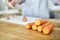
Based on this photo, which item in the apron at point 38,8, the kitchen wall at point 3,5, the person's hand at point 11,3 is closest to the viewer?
the apron at point 38,8

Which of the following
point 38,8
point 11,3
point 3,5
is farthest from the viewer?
point 3,5

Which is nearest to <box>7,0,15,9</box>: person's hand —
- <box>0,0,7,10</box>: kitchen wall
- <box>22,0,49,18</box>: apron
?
<box>0,0,7,10</box>: kitchen wall

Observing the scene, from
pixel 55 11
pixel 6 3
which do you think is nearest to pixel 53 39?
pixel 55 11

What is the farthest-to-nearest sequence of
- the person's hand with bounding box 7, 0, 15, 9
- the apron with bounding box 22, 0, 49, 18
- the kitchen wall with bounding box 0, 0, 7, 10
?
the kitchen wall with bounding box 0, 0, 7, 10
the person's hand with bounding box 7, 0, 15, 9
the apron with bounding box 22, 0, 49, 18

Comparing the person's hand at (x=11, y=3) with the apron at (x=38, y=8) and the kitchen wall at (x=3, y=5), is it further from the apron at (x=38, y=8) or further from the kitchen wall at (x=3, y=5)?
the apron at (x=38, y=8)

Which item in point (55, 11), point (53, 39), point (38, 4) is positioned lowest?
point (53, 39)

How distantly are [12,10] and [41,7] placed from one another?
0.74 meters

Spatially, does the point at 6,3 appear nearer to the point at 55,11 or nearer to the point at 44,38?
the point at 55,11

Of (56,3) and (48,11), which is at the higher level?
(56,3)

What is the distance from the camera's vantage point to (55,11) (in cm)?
172

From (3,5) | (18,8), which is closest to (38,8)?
(18,8)

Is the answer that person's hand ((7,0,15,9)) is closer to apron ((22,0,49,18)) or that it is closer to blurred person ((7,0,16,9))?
blurred person ((7,0,16,9))

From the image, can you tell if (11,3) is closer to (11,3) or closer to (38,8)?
(11,3)

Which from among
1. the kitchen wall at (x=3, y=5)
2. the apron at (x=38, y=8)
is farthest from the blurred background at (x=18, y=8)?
the apron at (x=38, y=8)
